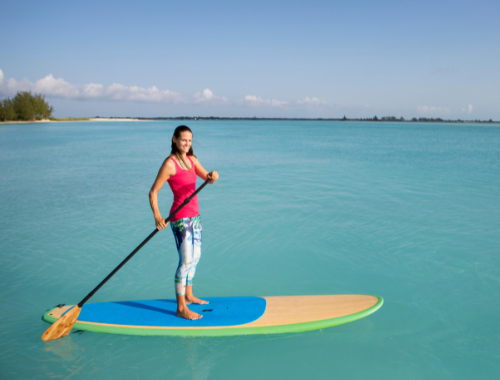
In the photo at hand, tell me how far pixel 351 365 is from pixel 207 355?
1.63 m

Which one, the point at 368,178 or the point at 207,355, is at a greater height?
the point at 368,178

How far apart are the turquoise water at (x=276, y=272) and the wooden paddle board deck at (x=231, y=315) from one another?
0.70 ft

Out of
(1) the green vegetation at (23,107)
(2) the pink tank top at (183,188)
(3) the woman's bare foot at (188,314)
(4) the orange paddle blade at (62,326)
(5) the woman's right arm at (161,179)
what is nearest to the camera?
(5) the woman's right arm at (161,179)

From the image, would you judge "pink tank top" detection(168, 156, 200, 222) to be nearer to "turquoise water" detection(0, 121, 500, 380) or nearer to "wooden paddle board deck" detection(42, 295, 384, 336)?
"wooden paddle board deck" detection(42, 295, 384, 336)

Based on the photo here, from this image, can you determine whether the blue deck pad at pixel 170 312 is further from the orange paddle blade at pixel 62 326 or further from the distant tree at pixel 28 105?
the distant tree at pixel 28 105

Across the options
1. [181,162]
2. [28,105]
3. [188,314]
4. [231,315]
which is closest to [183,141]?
[181,162]

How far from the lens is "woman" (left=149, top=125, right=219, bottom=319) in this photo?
329cm

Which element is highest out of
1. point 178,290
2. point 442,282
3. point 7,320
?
point 178,290

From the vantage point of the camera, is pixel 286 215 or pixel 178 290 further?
pixel 286 215

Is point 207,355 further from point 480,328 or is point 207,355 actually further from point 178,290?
point 480,328

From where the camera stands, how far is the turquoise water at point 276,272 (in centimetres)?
343

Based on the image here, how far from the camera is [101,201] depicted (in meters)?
10.3

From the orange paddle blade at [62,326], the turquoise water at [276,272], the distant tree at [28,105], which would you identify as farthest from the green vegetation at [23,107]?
the orange paddle blade at [62,326]

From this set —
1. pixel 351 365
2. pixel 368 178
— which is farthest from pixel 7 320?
pixel 368 178
